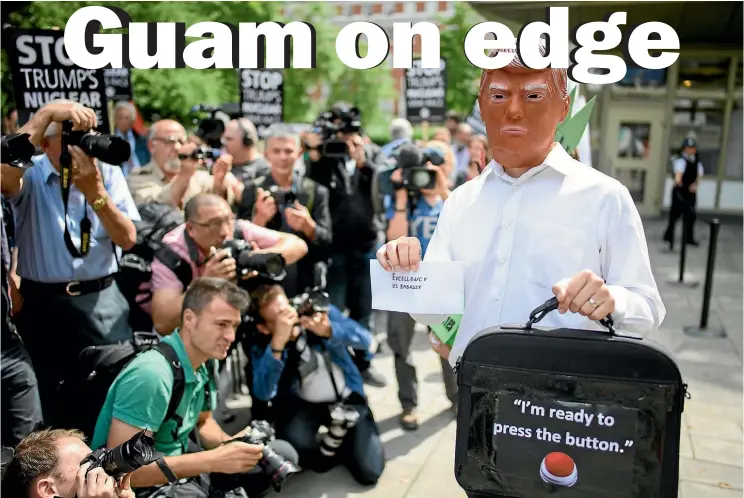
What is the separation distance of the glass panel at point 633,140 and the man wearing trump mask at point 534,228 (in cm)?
1237

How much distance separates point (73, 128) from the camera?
9.34 feet

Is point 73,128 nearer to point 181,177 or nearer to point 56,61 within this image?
point 56,61

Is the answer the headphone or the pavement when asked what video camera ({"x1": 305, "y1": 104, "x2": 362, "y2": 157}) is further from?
the pavement

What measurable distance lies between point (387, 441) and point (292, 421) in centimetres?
Answer: 74

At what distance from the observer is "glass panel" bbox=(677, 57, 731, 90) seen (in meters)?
12.6

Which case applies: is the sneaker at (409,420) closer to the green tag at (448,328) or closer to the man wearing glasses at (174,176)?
Result: the man wearing glasses at (174,176)

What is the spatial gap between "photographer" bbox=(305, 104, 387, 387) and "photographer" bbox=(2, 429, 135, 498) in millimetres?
3197

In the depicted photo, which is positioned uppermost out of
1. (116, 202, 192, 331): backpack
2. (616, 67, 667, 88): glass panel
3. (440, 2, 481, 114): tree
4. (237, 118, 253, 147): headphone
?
(440, 2, 481, 114): tree

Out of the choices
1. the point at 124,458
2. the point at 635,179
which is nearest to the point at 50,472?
the point at 124,458

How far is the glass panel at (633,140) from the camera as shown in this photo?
13.0m

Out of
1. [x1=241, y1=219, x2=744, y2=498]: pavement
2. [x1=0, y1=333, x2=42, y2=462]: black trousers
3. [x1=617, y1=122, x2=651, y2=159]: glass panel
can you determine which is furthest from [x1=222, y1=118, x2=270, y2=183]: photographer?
[x1=617, y1=122, x2=651, y2=159]: glass panel

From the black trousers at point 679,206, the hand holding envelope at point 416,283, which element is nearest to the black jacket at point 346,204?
the hand holding envelope at point 416,283

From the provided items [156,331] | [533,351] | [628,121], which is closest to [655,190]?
[628,121]

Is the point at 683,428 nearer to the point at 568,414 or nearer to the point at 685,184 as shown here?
the point at 568,414
